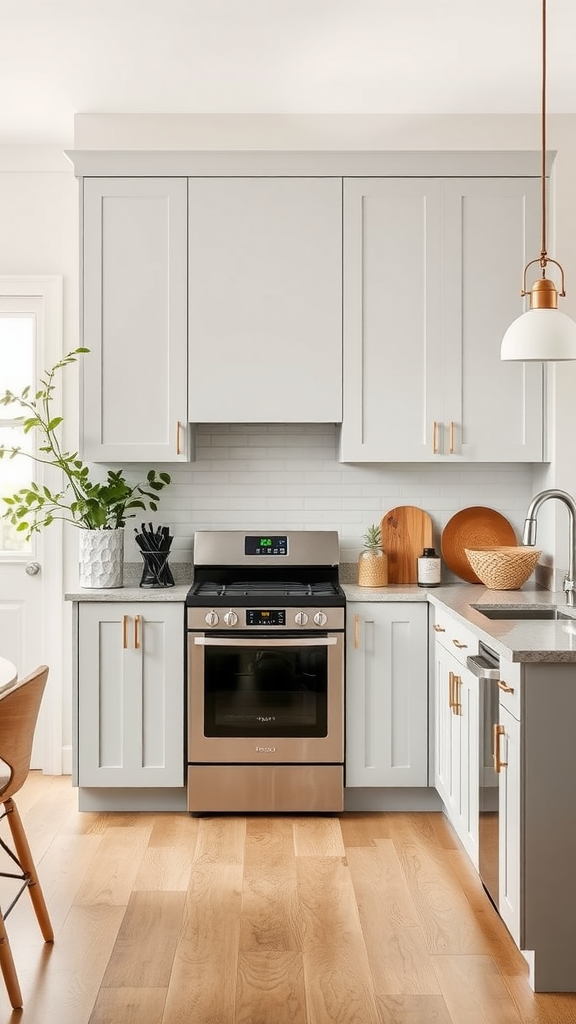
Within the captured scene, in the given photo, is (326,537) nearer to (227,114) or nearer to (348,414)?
(348,414)

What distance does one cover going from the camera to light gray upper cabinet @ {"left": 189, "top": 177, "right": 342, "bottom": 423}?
3889mm

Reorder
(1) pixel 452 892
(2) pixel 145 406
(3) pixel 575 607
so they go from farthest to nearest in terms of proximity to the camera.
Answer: (2) pixel 145 406, (3) pixel 575 607, (1) pixel 452 892

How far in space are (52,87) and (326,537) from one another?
2126 millimetres

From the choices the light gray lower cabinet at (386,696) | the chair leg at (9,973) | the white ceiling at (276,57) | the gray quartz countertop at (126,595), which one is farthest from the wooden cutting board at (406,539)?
the chair leg at (9,973)

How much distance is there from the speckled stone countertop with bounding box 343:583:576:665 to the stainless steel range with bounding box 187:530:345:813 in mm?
260

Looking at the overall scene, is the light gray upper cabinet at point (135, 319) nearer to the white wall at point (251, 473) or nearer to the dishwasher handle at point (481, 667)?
the white wall at point (251, 473)

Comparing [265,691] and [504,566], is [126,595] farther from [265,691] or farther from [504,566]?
[504,566]

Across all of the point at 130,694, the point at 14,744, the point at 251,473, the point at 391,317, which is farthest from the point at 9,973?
the point at 391,317

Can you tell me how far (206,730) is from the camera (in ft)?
12.3

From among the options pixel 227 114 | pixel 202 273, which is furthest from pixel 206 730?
pixel 227 114

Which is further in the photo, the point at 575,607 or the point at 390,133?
the point at 390,133

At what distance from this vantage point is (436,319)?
3926 millimetres

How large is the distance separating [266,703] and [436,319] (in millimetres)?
1732

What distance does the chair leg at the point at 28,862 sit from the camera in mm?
2596
